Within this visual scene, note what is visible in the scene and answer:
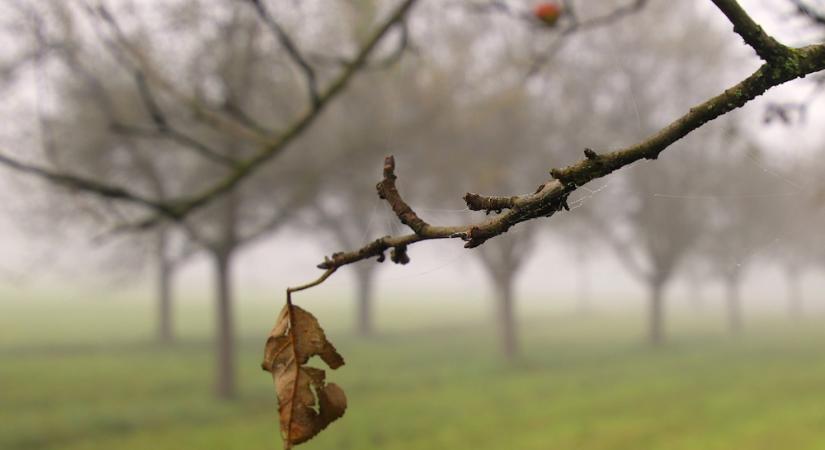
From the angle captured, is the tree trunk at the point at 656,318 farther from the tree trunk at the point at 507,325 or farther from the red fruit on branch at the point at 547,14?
the red fruit on branch at the point at 547,14

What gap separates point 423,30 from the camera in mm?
14008

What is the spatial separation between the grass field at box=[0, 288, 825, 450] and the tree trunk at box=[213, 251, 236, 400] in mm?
522

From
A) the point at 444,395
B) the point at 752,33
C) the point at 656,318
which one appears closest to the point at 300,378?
the point at 752,33

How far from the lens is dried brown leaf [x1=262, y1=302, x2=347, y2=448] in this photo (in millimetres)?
1079

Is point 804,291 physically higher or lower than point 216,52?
Answer: lower

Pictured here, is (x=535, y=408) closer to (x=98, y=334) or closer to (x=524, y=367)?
(x=524, y=367)

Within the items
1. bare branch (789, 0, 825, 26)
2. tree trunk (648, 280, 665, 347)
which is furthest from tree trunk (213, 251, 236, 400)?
tree trunk (648, 280, 665, 347)

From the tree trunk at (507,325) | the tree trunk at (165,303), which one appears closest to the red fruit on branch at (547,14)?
the tree trunk at (507,325)

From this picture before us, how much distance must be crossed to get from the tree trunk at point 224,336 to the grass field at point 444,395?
1.71ft

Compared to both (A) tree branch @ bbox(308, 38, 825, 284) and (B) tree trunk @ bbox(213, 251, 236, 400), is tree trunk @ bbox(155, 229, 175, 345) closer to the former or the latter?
(B) tree trunk @ bbox(213, 251, 236, 400)

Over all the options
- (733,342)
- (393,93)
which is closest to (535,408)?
(393,93)

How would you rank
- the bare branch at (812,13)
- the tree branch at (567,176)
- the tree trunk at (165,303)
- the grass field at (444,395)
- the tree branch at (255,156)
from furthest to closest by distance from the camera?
the tree trunk at (165,303), the grass field at (444,395), the tree branch at (255,156), the bare branch at (812,13), the tree branch at (567,176)

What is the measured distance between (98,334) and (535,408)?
1917cm

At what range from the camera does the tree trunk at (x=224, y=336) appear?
1389cm
